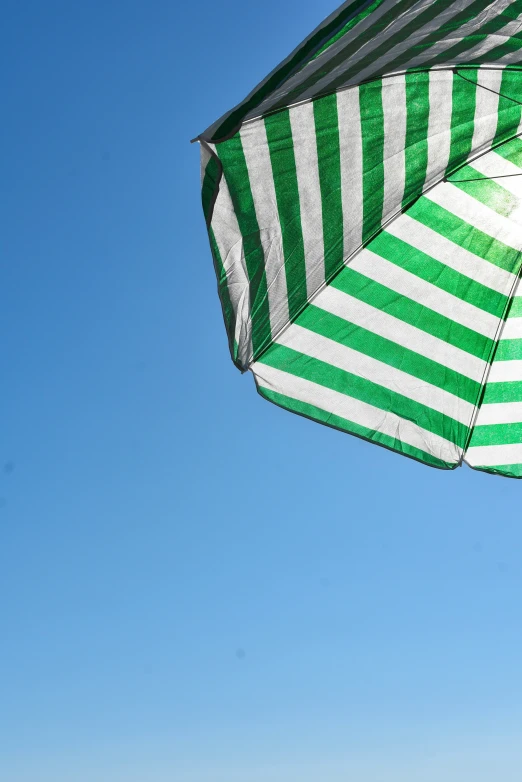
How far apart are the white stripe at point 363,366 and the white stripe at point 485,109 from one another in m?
0.96

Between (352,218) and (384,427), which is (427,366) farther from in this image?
Answer: (352,218)

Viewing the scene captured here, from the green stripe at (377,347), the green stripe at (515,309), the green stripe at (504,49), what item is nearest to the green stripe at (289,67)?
the green stripe at (504,49)

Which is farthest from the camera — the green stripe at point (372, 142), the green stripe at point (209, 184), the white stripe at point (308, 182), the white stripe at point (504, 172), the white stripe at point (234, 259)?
the white stripe at point (504, 172)

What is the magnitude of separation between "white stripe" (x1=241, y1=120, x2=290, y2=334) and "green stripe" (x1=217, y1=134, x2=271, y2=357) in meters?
0.02

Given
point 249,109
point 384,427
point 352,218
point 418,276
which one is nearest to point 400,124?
point 352,218

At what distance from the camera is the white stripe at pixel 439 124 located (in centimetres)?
287

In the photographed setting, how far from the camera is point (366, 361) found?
3.05m

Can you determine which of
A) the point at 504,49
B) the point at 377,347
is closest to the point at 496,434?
the point at 377,347

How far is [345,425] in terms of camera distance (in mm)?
3006

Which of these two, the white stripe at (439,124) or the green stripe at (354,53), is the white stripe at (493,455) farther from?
the green stripe at (354,53)

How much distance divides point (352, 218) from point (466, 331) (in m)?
0.72

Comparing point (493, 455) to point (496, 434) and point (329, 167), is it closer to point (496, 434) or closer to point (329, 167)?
point (496, 434)

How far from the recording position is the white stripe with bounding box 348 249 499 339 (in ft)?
10.1

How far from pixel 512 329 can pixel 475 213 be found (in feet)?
1.71
